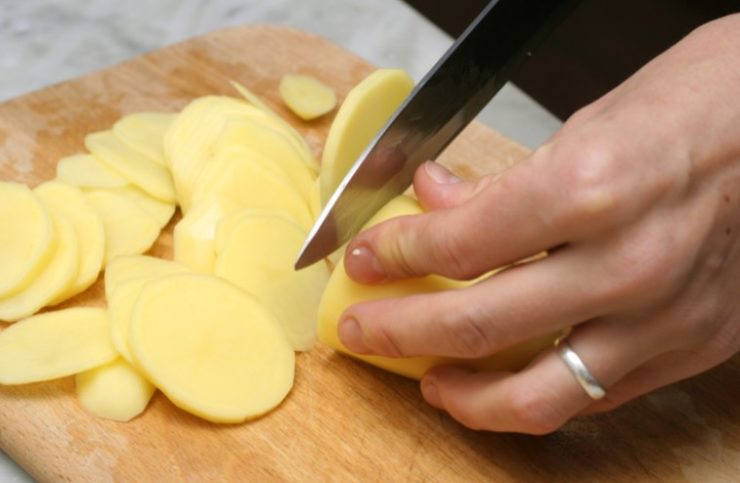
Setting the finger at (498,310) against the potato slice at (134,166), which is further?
the potato slice at (134,166)

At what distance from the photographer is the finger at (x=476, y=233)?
1.06 m

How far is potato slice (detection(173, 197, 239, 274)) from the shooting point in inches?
61.2

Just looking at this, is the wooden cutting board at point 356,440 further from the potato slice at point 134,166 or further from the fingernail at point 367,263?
the fingernail at point 367,263

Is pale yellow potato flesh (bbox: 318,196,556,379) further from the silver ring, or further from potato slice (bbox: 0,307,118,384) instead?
potato slice (bbox: 0,307,118,384)

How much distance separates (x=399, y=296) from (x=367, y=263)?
81 millimetres

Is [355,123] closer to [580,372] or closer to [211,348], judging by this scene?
[211,348]

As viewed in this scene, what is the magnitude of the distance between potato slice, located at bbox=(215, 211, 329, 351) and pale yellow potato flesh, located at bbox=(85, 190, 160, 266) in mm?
175

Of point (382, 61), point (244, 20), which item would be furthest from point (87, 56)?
point (382, 61)

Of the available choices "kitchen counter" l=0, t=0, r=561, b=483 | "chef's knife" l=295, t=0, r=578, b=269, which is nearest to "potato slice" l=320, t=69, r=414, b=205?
"chef's knife" l=295, t=0, r=578, b=269

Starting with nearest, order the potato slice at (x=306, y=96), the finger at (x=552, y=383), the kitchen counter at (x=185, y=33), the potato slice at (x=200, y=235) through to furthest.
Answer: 1. the finger at (x=552, y=383)
2. the potato slice at (x=200, y=235)
3. the potato slice at (x=306, y=96)
4. the kitchen counter at (x=185, y=33)

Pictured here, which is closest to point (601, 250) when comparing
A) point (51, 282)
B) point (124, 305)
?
point (124, 305)

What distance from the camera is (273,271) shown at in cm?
154

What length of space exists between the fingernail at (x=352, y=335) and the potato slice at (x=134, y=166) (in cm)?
54

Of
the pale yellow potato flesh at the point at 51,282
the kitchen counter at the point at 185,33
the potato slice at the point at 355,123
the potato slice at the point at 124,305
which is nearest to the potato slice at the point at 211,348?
the potato slice at the point at 124,305
